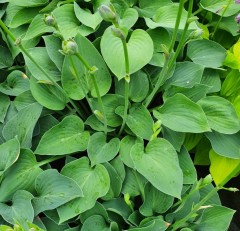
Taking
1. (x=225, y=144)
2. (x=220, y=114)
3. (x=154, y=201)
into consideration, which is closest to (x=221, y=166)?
(x=225, y=144)

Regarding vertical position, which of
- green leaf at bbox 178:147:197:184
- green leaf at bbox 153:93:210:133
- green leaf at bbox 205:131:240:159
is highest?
green leaf at bbox 153:93:210:133

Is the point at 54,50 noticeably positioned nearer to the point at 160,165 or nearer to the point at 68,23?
the point at 68,23

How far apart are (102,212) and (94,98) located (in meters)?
0.39

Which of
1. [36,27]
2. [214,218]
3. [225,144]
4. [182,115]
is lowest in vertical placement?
[214,218]

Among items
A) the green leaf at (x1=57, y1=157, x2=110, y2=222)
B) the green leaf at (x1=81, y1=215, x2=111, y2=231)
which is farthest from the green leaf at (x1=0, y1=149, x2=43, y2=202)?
the green leaf at (x1=81, y1=215, x2=111, y2=231)

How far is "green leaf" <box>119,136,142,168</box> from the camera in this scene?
4.48ft

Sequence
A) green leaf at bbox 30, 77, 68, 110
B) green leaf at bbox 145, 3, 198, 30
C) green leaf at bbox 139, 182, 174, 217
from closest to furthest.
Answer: green leaf at bbox 139, 182, 174, 217 < green leaf at bbox 30, 77, 68, 110 < green leaf at bbox 145, 3, 198, 30

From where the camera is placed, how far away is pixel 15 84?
5.17 ft

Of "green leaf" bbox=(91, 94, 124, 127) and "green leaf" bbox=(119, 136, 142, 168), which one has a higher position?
"green leaf" bbox=(91, 94, 124, 127)

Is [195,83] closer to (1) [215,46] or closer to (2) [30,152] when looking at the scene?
(1) [215,46]

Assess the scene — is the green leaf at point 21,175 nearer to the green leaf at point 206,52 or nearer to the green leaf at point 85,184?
the green leaf at point 85,184

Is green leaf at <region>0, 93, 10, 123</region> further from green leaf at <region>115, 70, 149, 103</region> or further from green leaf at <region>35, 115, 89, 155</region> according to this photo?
green leaf at <region>115, 70, 149, 103</region>

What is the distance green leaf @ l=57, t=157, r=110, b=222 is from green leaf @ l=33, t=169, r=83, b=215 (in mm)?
35

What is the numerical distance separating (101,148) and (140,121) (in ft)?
0.53
